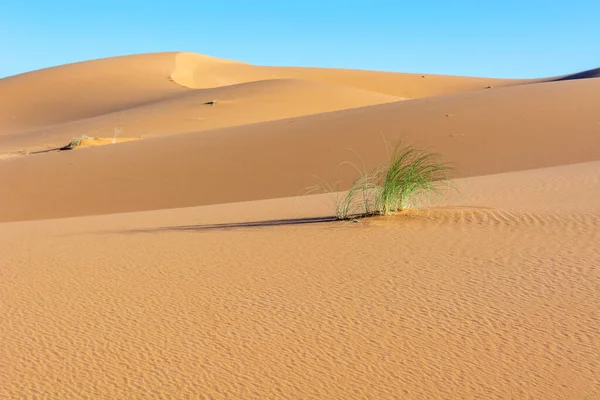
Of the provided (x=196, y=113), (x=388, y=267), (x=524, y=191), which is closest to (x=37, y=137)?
(x=196, y=113)

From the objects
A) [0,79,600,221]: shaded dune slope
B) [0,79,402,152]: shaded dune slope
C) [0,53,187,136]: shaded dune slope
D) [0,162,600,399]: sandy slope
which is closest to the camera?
[0,162,600,399]: sandy slope

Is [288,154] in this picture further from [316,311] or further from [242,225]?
[316,311]

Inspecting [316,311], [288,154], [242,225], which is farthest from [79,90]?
[316,311]

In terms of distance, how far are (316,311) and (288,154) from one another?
9.43 meters

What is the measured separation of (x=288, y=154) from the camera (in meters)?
12.6

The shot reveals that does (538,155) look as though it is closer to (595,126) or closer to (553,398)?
(595,126)

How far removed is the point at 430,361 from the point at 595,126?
438 inches

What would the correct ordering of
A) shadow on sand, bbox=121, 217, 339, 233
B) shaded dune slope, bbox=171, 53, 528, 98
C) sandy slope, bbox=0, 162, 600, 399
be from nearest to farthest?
sandy slope, bbox=0, 162, 600, 399 < shadow on sand, bbox=121, 217, 339, 233 < shaded dune slope, bbox=171, 53, 528, 98

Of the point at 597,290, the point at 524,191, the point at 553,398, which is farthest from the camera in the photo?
the point at 524,191

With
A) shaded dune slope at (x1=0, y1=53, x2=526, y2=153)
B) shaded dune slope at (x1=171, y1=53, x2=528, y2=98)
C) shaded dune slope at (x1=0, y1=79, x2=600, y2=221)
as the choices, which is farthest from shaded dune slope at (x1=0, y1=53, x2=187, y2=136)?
shaded dune slope at (x1=0, y1=79, x2=600, y2=221)

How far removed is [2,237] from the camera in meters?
6.27

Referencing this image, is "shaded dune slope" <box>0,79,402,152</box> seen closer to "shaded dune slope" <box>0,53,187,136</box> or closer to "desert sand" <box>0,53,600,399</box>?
"shaded dune slope" <box>0,53,187,136</box>

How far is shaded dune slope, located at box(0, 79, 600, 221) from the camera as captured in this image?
1097cm

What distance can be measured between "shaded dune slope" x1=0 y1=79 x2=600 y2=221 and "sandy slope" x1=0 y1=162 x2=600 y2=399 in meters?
5.18
